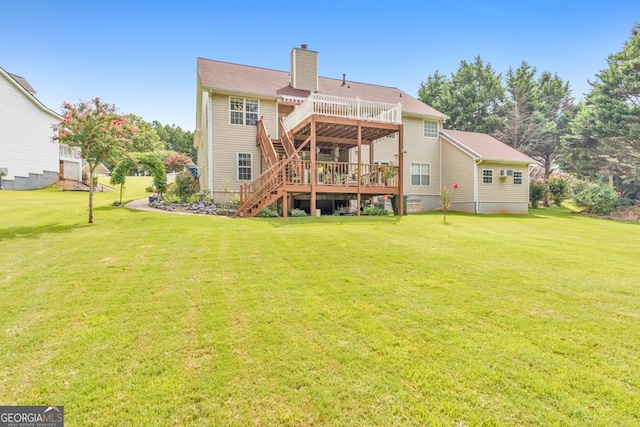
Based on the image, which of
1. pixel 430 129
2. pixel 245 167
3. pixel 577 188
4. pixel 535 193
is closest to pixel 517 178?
pixel 535 193

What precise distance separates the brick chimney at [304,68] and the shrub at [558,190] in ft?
76.8

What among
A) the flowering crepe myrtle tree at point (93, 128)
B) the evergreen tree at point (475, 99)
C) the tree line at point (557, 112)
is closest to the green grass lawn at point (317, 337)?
the flowering crepe myrtle tree at point (93, 128)

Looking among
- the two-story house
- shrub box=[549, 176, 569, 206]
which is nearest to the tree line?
shrub box=[549, 176, 569, 206]

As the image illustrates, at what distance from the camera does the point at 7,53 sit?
21.7m

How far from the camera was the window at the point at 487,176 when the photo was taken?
67.2 feet

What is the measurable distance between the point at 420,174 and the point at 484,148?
4.96 meters

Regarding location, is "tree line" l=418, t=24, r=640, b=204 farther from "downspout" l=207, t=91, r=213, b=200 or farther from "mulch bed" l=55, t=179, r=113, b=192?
"mulch bed" l=55, t=179, r=113, b=192

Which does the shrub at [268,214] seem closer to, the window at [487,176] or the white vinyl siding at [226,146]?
the white vinyl siding at [226,146]

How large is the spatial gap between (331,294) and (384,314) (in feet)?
3.00

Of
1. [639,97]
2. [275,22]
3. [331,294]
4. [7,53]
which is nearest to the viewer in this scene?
[331,294]

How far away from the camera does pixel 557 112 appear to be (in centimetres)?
3738

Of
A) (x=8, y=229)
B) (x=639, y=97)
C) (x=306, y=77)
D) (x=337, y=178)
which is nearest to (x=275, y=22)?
(x=306, y=77)

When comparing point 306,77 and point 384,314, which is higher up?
point 306,77

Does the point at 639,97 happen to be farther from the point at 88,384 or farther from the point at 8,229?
the point at 8,229
